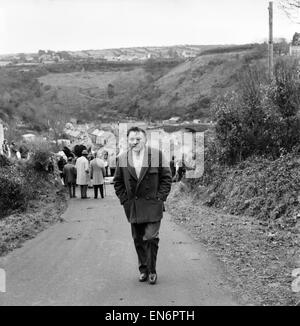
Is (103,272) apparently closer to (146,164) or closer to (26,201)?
(146,164)

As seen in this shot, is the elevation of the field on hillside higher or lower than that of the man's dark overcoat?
higher

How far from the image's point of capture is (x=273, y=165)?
577 inches

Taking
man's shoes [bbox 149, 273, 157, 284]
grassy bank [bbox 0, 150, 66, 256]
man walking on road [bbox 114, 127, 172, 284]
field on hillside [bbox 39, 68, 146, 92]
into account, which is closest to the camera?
man's shoes [bbox 149, 273, 157, 284]

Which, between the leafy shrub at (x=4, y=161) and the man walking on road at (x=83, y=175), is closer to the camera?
the leafy shrub at (x=4, y=161)

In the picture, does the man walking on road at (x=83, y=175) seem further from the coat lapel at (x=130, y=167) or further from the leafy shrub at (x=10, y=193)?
the coat lapel at (x=130, y=167)

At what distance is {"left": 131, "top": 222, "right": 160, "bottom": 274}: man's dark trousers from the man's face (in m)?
1.03

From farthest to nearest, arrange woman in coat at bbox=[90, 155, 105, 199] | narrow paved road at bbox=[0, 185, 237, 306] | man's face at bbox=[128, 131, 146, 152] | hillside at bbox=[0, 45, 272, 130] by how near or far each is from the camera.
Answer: hillside at bbox=[0, 45, 272, 130], woman in coat at bbox=[90, 155, 105, 199], man's face at bbox=[128, 131, 146, 152], narrow paved road at bbox=[0, 185, 237, 306]

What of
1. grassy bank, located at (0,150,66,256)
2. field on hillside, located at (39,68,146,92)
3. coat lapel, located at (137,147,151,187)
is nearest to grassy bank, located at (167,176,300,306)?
coat lapel, located at (137,147,151,187)

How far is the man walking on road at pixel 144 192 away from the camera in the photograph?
25.0 ft

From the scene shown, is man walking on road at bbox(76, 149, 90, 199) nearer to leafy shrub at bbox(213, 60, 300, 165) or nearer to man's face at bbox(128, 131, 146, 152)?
leafy shrub at bbox(213, 60, 300, 165)

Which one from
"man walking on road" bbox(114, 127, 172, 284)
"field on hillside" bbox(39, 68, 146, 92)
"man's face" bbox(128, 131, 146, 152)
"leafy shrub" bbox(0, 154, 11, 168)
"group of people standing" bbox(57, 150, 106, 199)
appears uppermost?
"field on hillside" bbox(39, 68, 146, 92)

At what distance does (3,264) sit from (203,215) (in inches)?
247

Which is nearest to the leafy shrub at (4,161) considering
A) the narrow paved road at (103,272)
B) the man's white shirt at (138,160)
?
the narrow paved road at (103,272)

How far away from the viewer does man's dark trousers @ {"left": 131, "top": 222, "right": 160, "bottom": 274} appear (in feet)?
25.0
